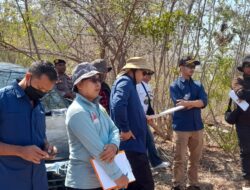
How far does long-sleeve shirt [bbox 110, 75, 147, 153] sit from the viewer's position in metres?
4.21

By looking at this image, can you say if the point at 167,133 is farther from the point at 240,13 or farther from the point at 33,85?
the point at 33,85

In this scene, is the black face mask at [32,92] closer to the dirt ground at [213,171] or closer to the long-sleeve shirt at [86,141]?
the long-sleeve shirt at [86,141]

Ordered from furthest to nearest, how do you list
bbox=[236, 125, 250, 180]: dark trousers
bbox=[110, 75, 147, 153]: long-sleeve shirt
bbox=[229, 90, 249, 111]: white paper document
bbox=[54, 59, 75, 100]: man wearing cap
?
bbox=[54, 59, 75, 100]: man wearing cap < bbox=[236, 125, 250, 180]: dark trousers < bbox=[229, 90, 249, 111]: white paper document < bbox=[110, 75, 147, 153]: long-sleeve shirt

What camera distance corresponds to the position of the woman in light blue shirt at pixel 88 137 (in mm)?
3168

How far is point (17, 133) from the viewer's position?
9.84ft

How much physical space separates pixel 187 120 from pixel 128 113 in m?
1.54

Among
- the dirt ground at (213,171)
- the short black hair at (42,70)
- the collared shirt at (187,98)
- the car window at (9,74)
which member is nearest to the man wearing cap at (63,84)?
the car window at (9,74)

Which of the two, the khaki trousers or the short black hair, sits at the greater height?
the short black hair

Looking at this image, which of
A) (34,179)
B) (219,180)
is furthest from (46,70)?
(219,180)

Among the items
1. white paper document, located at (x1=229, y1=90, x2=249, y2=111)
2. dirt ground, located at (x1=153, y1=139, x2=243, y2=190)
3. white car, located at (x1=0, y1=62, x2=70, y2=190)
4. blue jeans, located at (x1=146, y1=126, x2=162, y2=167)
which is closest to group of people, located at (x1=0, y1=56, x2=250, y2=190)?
white car, located at (x1=0, y1=62, x2=70, y2=190)

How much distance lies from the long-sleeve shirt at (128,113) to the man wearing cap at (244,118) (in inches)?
67.8

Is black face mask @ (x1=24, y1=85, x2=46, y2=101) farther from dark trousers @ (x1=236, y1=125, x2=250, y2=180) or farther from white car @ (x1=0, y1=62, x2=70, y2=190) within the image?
dark trousers @ (x1=236, y1=125, x2=250, y2=180)

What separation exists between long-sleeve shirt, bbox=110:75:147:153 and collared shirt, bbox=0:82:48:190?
1255mm

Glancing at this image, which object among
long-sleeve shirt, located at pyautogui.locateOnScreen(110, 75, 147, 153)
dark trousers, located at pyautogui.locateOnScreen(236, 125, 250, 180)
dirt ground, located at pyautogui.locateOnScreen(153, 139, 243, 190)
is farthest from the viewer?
dirt ground, located at pyautogui.locateOnScreen(153, 139, 243, 190)
